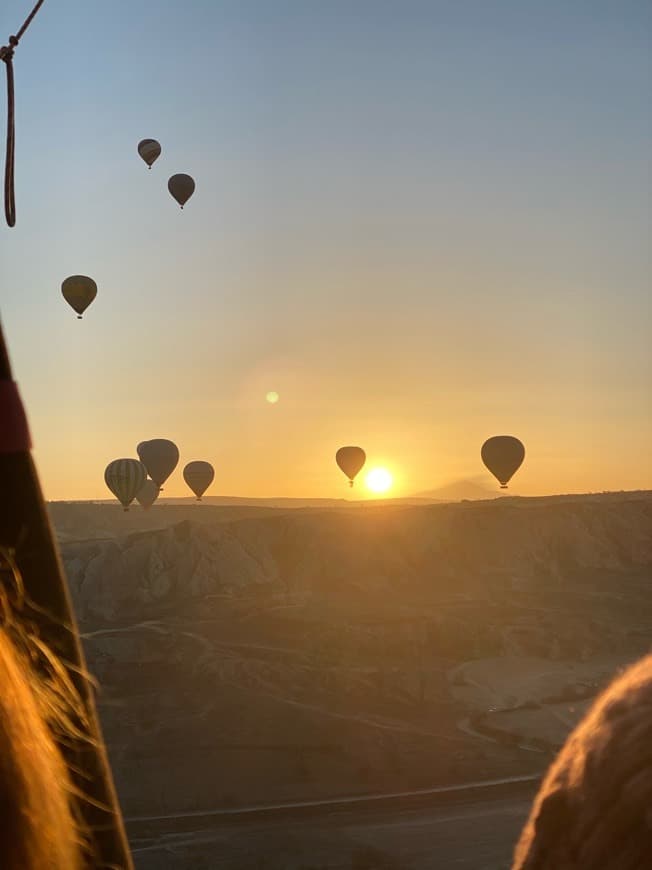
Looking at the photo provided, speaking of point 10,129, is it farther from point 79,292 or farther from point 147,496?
point 147,496

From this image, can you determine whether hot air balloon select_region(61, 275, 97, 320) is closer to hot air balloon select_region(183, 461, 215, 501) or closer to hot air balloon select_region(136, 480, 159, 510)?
hot air balloon select_region(183, 461, 215, 501)

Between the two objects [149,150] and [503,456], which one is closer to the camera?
[149,150]

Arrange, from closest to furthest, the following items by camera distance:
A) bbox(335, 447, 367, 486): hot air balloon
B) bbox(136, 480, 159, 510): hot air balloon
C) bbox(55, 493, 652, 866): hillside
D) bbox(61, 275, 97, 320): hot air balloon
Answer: bbox(55, 493, 652, 866): hillside < bbox(61, 275, 97, 320): hot air balloon < bbox(335, 447, 367, 486): hot air balloon < bbox(136, 480, 159, 510): hot air balloon

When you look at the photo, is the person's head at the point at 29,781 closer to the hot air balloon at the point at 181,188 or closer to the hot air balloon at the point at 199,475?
the hot air balloon at the point at 181,188

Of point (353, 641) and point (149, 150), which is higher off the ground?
point (149, 150)

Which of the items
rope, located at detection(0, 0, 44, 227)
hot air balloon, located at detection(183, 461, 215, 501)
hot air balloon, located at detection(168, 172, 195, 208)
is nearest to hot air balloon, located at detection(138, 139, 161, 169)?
hot air balloon, located at detection(168, 172, 195, 208)

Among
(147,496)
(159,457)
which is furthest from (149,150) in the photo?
(147,496)

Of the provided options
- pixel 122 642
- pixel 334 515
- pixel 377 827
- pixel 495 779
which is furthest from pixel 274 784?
pixel 334 515

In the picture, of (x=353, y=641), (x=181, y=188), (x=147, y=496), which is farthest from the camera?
(x=147, y=496)
